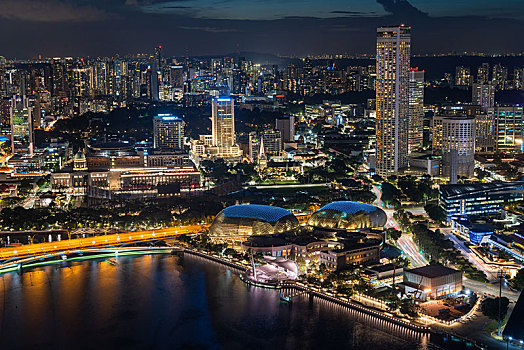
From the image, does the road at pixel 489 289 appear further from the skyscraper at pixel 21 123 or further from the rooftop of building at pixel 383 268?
the skyscraper at pixel 21 123

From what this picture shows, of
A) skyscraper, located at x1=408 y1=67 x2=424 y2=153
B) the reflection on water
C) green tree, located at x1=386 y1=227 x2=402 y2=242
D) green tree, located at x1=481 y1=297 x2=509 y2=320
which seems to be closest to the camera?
the reflection on water

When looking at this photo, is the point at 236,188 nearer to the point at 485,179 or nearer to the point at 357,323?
the point at 485,179

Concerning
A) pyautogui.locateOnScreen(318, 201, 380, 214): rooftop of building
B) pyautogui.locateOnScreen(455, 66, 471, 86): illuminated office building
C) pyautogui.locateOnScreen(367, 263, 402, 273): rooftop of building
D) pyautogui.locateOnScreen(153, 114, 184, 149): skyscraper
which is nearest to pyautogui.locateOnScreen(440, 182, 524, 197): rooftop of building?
pyautogui.locateOnScreen(318, 201, 380, 214): rooftop of building

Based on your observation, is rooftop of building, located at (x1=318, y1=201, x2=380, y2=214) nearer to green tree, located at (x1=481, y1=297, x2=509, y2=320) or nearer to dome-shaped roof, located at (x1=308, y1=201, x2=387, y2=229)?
dome-shaped roof, located at (x1=308, y1=201, x2=387, y2=229)

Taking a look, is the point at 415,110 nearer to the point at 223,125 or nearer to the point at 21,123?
the point at 223,125

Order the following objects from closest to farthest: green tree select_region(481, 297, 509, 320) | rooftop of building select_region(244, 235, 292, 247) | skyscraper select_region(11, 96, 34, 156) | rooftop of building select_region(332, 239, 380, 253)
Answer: green tree select_region(481, 297, 509, 320) → rooftop of building select_region(332, 239, 380, 253) → rooftop of building select_region(244, 235, 292, 247) → skyscraper select_region(11, 96, 34, 156)

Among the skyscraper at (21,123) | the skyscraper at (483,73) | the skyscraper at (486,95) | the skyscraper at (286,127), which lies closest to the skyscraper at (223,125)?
the skyscraper at (286,127)

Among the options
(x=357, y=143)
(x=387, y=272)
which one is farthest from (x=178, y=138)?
(x=387, y=272)
